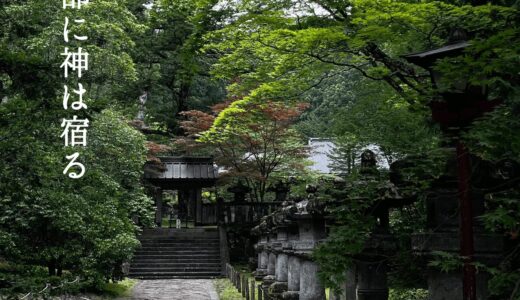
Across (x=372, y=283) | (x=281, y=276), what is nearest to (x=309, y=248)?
(x=372, y=283)

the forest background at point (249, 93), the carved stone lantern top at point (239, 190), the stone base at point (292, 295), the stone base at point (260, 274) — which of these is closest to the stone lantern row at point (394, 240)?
the forest background at point (249, 93)

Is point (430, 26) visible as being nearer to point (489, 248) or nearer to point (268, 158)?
point (489, 248)

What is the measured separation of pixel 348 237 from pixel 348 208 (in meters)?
0.33

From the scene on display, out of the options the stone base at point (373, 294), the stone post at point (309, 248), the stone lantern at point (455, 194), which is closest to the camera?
the stone lantern at point (455, 194)

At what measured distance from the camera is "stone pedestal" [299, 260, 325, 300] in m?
10.4

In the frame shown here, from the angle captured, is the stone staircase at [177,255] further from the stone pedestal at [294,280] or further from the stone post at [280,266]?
the stone pedestal at [294,280]

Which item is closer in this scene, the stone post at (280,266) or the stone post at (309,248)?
the stone post at (309,248)

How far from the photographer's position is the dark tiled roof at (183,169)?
3075cm

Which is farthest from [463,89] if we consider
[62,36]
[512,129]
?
[62,36]

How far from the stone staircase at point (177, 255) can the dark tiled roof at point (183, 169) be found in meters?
2.75

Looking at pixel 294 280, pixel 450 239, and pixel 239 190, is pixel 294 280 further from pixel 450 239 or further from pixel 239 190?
pixel 239 190

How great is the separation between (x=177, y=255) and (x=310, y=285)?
18.4 meters

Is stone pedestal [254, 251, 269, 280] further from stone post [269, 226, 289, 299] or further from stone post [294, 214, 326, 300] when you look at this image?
stone post [294, 214, 326, 300]

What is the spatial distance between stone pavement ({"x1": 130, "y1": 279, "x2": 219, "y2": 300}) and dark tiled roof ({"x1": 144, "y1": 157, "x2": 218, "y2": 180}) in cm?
728
